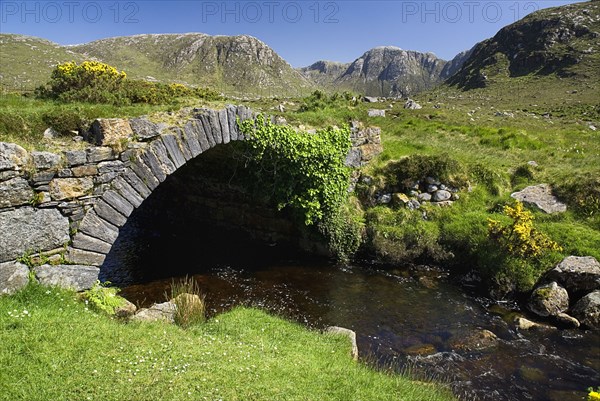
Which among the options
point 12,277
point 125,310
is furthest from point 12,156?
point 125,310

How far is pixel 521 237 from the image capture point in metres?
13.5

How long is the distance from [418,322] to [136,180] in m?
8.95

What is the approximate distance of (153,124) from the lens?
377 inches

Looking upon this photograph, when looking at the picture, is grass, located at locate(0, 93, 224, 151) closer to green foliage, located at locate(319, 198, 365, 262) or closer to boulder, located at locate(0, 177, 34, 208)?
boulder, located at locate(0, 177, 34, 208)

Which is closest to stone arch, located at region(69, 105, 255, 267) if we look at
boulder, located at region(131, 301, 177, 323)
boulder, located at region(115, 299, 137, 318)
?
boulder, located at region(115, 299, 137, 318)

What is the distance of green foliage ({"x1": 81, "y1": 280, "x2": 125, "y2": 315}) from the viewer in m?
8.05

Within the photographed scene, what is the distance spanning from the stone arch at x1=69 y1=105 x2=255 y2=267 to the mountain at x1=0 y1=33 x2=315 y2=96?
10483cm

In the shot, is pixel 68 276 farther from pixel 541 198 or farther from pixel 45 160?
pixel 541 198

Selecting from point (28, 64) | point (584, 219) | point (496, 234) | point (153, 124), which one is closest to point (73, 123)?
point (153, 124)

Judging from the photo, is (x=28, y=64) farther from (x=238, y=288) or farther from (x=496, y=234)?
(x=496, y=234)

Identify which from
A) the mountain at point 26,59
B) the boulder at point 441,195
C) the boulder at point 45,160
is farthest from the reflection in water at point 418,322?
the mountain at point 26,59

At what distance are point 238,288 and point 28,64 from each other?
7549 centimetres

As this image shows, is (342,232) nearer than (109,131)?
No

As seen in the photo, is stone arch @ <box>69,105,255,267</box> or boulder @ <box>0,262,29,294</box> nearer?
boulder @ <box>0,262,29,294</box>
